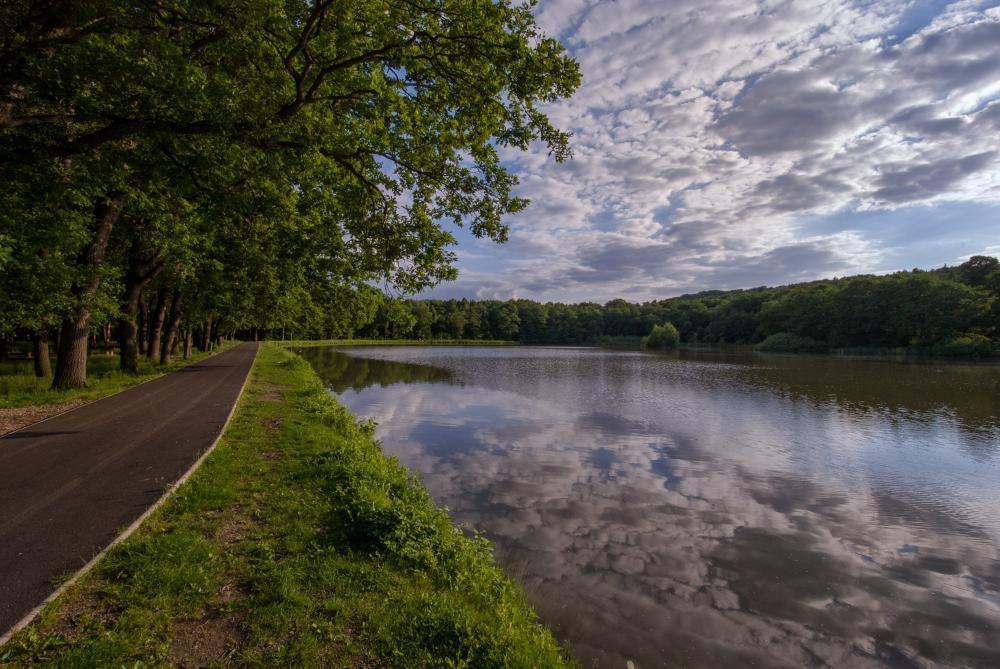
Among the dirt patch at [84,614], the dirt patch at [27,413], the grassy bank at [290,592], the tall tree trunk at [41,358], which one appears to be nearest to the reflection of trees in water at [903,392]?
the grassy bank at [290,592]

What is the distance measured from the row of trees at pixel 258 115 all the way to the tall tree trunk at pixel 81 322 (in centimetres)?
114

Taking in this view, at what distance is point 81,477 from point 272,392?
37.5 ft

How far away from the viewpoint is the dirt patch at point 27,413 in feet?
34.7

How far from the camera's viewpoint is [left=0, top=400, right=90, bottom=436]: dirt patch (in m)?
10.6

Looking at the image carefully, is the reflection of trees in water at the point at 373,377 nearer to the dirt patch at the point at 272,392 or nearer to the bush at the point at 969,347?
the dirt patch at the point at 272,392

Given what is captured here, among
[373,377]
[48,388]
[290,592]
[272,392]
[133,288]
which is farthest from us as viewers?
[373,377]

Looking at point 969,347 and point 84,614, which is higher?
point 969,347

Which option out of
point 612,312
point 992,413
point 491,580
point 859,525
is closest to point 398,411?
point 491,580

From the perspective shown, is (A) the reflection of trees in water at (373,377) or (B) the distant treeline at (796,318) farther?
(B) the distant treeline at (796,318)

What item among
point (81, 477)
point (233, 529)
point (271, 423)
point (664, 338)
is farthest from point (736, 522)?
point (664, 338)

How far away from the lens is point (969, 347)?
63.6 metres

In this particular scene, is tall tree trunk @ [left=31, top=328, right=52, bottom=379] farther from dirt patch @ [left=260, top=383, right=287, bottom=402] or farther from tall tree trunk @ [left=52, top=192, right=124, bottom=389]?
dirt patch @ [left=260, top=383, right=287, bottom=402]

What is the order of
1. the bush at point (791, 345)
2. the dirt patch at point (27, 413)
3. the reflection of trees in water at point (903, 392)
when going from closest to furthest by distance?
1. the dirt patch at point (27, 413)
2. the reflection of trees in water at point (903, 392)
3. the bush at point (791, 345)

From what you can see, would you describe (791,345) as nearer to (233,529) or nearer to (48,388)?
(233,529)
